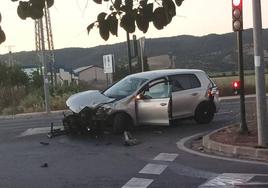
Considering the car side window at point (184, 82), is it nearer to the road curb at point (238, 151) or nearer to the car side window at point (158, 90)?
the car side window at point (158, 90)

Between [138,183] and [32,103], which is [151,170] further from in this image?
[32,103]

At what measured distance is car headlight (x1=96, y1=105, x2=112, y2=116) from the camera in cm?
1505

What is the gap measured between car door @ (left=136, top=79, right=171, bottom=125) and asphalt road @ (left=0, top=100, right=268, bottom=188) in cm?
33

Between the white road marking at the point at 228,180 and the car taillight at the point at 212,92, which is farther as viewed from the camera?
the car taillight at the point at 212,92

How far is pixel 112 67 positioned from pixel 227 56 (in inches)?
2360

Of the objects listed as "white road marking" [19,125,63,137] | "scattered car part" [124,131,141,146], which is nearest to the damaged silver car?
"scattered car part" [124,131,141,146]

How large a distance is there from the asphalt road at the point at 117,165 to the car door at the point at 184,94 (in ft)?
1.66

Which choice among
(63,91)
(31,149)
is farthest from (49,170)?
(63,91)

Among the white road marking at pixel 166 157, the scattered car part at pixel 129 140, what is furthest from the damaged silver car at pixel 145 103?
the white road marking at pixel 166 157

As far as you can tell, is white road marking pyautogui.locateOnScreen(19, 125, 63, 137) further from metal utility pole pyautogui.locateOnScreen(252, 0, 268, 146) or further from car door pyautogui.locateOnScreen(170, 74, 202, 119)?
metal utility pole pyautogui.locateOnScreen(252, 0, 268, 146)

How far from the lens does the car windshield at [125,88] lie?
15836mm

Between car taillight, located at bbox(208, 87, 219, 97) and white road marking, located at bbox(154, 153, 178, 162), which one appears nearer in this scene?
white road marking, located at bbox(154, 153, 178, 162)

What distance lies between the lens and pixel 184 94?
53.1 feet

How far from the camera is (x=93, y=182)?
31.1 ft
